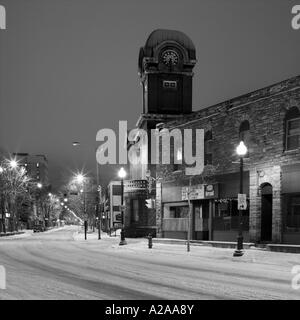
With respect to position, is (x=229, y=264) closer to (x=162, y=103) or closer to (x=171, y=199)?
(x=171, y=199)

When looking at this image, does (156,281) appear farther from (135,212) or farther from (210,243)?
(135,212)

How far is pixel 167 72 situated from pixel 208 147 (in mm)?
22496

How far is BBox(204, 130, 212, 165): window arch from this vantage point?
117 feet

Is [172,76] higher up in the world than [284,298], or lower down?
higher up

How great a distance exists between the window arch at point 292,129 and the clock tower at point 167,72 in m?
28.3

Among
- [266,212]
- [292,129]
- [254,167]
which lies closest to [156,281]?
[292,129]

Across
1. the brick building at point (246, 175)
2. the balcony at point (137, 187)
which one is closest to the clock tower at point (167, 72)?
the balcony at point (137, 187)

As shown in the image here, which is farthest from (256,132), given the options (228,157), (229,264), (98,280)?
(98,280)

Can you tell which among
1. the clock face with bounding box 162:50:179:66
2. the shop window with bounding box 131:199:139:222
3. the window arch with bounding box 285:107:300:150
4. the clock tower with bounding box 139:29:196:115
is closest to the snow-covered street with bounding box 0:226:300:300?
the window arch with bounding box 285:107:300:150

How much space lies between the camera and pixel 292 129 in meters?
27.9

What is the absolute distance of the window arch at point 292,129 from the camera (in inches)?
1084

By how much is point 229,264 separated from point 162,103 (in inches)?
1397

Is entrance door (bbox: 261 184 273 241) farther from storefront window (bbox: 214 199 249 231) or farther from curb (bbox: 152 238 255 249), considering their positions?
storefront window (bbox: 214 199 249 231)

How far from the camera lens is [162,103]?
56.4 m
